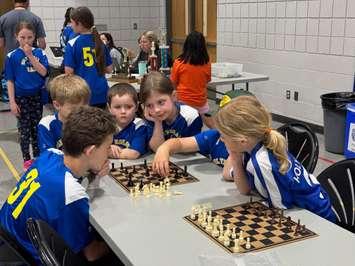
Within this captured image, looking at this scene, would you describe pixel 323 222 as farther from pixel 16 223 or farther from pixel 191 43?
pixel 191 43

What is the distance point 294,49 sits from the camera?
6043mm

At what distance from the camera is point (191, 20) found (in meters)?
8.45

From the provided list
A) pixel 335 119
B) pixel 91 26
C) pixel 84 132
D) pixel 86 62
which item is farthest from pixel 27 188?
pixel 335 119

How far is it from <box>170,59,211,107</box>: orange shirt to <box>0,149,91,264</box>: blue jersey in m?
3.20

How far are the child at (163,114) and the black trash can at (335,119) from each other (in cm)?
283

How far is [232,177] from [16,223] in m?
0.95

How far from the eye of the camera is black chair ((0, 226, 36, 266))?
1.67 meters

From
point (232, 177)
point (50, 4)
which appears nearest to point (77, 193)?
point (232, 177)

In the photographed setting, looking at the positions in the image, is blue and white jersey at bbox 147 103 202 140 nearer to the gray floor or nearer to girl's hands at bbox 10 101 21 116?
the gray floor

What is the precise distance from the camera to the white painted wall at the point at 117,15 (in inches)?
332

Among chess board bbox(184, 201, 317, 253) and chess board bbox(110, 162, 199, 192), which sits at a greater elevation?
chess board bbox(110, 162, 199, 192)

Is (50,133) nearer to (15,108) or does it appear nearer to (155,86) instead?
(155,86)

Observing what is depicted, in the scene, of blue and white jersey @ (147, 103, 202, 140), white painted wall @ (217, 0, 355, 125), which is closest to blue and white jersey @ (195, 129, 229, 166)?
blue and white jersey @ (147, 103, 202, 140)

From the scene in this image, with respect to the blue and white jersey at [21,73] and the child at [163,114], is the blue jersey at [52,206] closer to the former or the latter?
the child at [163,114]
